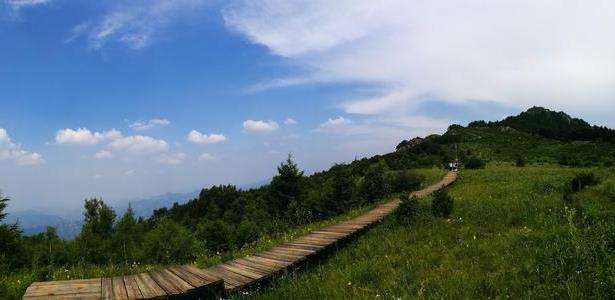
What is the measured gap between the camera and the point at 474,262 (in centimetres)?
859

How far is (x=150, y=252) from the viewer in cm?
4156

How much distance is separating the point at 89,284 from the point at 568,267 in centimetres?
773

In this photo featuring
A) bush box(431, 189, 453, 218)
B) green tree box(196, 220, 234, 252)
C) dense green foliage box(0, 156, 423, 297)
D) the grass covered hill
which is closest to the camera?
bush box(431, 189, 453, 218)

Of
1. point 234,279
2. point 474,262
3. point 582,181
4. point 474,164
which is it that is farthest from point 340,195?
point 234,279

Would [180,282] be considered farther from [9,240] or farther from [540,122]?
[540,122]

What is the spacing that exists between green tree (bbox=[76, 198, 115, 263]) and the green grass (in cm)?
3578

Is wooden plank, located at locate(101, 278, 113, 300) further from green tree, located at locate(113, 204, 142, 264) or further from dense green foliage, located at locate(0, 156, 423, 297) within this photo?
green tree, located at locate(113, 204, 142, 264)

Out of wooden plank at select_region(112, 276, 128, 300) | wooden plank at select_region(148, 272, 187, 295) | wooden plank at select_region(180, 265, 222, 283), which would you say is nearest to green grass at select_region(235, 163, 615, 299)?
wooden plank at select_region(180, 265, 222, 283)

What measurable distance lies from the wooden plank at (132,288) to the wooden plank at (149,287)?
56mm

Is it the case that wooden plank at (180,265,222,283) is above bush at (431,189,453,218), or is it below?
below

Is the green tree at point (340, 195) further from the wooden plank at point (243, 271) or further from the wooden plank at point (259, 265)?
the wooden plank at point (243, 271)

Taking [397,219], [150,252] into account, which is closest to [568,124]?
[150,252]

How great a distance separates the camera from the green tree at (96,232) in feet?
136

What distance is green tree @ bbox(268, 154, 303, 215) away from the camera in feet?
153
